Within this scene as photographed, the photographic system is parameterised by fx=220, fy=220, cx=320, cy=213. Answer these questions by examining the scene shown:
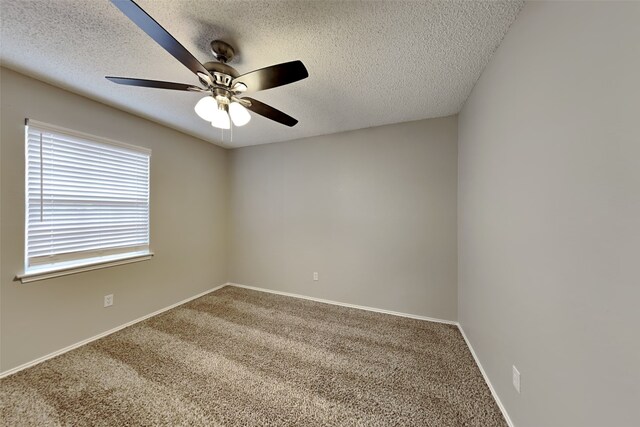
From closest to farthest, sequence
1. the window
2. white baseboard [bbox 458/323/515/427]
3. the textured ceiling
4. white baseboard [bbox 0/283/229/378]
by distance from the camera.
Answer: the textured ceiling
white baseboard [bbox 458/323/515/427]
white baseboard [bbox 0/283/229/378]
the window

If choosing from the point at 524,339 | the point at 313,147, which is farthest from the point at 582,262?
the point at 313,147

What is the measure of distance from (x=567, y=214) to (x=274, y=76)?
1.51m

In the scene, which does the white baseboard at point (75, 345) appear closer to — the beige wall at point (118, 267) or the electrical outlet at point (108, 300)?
the beige wall at point (118, 267)

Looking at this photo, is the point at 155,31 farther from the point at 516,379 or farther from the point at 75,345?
the point at 75,345

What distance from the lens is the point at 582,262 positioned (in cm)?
82

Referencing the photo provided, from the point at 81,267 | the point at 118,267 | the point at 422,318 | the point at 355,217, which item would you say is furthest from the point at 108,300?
the point at 422,318

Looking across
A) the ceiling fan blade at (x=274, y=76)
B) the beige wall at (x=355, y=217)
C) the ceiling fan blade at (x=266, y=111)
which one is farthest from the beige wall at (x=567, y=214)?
the ceiling fan blade at (x=266, y=111)

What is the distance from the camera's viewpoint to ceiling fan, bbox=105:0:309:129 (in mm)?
1089

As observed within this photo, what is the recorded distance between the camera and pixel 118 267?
2391 mm

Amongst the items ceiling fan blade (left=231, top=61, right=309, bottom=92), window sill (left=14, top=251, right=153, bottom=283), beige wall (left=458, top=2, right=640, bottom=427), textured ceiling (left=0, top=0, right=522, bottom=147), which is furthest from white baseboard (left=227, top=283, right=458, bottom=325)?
ceiling fan blade (left=231, top=61, right=309, bottom=92)

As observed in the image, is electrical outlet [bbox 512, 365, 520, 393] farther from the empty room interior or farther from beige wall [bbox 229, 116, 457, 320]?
beige wall [bbox 229, 116, 457, 320]

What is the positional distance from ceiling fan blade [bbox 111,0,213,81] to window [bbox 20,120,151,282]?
1.78 metres

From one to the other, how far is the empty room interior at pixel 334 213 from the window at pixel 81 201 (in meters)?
0.02

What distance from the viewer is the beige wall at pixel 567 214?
659mm
